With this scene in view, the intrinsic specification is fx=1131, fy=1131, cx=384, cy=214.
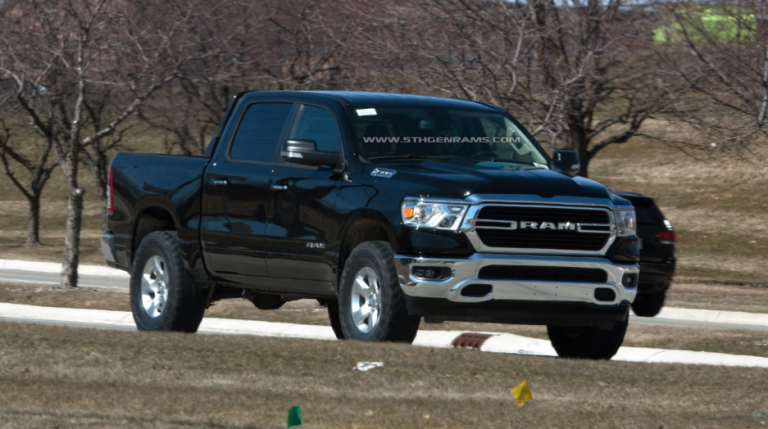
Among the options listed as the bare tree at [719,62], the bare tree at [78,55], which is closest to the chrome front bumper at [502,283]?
the bare tree at [719,62]

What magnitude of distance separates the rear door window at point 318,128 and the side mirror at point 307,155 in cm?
26

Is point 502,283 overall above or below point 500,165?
below

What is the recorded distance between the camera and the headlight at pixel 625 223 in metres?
8.16

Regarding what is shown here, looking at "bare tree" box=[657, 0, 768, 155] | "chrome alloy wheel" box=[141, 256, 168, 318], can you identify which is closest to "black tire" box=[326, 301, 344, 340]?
"chrome alloy wheel" box=[141, 256, 168, 318]

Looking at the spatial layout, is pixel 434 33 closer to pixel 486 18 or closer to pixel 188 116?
pixel 486 18

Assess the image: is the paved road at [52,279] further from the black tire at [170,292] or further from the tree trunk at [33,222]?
the black tire at [170,292]

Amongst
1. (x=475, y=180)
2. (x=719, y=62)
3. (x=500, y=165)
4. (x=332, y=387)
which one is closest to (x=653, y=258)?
(x=500, y=165)

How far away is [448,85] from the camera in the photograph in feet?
60.8

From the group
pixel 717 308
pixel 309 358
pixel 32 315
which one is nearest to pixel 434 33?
pixel 717 308

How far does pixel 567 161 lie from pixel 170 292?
3.55 m

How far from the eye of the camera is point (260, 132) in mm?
9422

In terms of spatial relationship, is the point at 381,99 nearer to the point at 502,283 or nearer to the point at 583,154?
the point at 502,283

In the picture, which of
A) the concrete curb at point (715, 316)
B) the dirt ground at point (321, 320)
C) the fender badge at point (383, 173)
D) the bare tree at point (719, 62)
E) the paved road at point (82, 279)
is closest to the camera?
the fender badge at point (383, 173)

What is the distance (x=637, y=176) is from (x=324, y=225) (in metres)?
37.8
